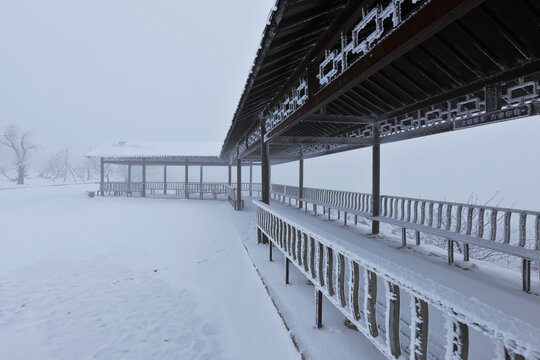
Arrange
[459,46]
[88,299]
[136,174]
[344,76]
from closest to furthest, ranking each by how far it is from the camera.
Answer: [344,76], [459,46], [88,299], [136,174]

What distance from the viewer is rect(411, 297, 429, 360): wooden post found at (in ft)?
4.42

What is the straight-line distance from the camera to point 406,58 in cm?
378

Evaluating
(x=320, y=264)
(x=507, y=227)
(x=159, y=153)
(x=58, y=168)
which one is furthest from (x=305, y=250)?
(x=58, y=168)

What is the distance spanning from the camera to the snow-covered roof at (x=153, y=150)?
1762 cm

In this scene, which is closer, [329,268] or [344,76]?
[329,268]

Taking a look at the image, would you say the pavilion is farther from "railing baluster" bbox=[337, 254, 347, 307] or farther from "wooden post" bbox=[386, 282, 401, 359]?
"wooden post" bbox=[386, 282, 401, 359]

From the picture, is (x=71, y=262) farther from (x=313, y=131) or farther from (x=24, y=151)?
(x=24, y=151)

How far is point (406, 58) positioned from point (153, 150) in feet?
63.5

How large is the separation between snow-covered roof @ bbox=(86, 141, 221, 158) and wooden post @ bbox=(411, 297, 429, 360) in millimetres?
17082

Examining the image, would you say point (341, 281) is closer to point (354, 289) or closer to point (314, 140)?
point (354, 289)

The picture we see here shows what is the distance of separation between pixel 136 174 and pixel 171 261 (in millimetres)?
54251

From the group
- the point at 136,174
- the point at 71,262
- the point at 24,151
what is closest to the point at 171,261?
the point at 71,262

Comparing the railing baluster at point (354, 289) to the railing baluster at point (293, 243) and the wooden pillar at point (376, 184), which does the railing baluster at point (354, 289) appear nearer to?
the railing baluster at point (293, 243)

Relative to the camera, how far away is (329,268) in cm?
236
